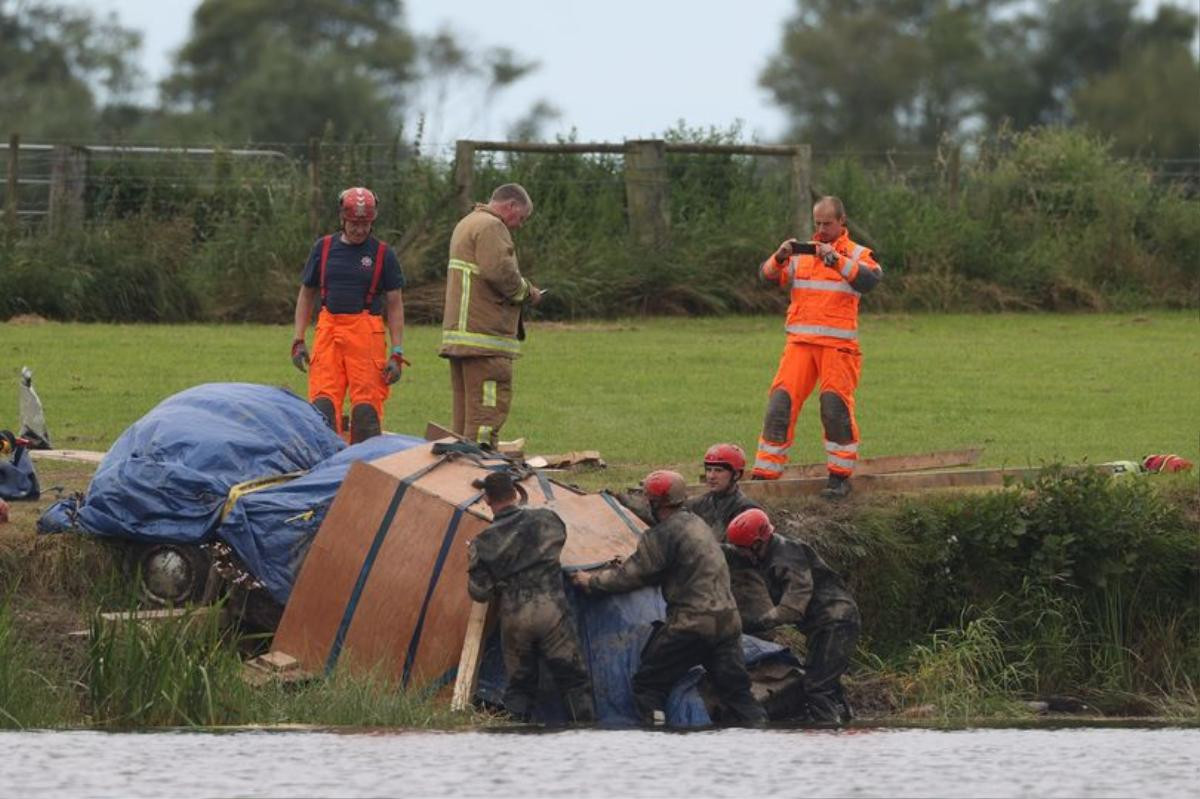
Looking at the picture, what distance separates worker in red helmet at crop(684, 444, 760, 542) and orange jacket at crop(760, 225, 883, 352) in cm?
127

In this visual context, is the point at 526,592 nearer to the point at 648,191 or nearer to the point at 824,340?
the point at 824,340

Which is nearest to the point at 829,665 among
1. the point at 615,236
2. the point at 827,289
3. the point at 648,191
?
the point at 827,289

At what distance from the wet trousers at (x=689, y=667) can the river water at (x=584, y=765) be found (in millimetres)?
5756

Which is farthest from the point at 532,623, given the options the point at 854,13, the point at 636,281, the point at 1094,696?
the point at 854,13

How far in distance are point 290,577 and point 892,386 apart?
9138 mm

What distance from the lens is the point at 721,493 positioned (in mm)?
15258

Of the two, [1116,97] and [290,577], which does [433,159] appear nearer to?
[290,577]

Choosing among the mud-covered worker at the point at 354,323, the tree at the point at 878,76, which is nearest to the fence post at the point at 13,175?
the mud-covered worker at the point at 354,323

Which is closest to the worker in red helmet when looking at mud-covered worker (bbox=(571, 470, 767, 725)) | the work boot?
mud-covered worker (bbox=(571, 470, 767, 725))

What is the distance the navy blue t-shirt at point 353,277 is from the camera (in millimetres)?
16641

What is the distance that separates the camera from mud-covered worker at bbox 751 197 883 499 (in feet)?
52.9

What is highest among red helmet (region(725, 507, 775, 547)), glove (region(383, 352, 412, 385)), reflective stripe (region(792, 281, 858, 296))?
reflective stripe (region(792, 281, 858, 296))

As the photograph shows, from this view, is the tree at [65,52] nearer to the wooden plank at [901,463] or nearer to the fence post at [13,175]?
the fence post at [13,175]

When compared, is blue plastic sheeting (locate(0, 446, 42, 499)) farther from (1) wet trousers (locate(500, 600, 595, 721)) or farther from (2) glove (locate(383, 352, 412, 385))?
(1) wet trousers (locate(500, 600, 595, 721))
